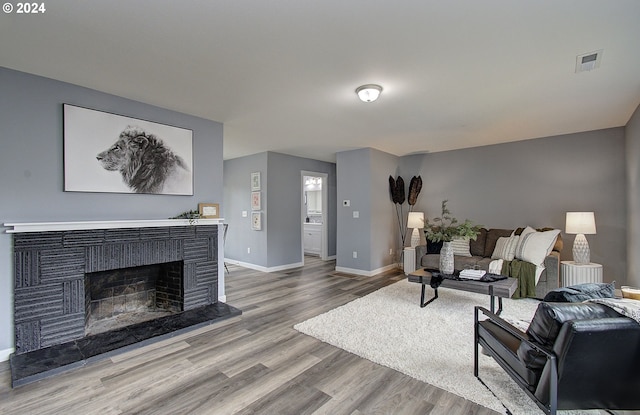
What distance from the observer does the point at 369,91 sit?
2924 millimetres

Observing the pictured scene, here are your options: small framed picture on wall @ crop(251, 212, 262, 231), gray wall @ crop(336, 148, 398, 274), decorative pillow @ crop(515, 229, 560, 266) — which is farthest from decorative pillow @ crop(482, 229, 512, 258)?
small framed picture on wall @ crop(251, 212, 262, 231)

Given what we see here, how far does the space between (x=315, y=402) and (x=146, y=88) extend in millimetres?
3260

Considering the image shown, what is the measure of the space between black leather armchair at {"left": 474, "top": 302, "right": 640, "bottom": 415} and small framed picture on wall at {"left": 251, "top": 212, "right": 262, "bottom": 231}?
5030 mm

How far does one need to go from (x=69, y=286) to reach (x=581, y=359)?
3.91 metres

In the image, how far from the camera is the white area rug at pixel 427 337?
2109mm

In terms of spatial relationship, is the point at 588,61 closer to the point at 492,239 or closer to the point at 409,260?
the point at 492,239

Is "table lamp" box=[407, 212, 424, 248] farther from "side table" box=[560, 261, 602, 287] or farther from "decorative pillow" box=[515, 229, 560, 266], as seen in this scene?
"side table" box=[560, 261, 602, 287]

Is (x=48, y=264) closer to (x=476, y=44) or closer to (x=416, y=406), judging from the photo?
(x=416, y=406)

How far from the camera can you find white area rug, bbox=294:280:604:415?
2.11 metres

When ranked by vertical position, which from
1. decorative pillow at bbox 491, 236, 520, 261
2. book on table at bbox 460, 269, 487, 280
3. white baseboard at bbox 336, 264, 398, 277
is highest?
decorative pillow at bbox 491, 236, 520, 261

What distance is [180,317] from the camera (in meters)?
3.34

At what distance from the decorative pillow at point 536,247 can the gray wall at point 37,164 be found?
5193 millimetres

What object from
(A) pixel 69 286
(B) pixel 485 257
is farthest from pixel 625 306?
(A) pixel 69 286

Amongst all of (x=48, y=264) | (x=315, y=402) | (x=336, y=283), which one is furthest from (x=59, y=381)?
(x=336, y=283)
